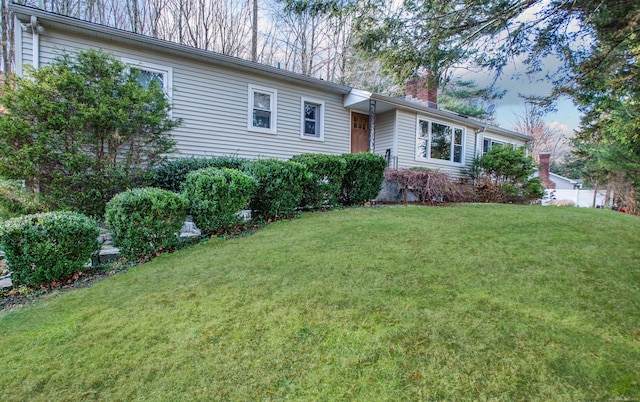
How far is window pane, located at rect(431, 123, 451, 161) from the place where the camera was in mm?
A: 12742

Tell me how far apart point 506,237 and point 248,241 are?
12.9 feet

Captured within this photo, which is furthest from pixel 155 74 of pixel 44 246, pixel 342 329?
pixel 342 329

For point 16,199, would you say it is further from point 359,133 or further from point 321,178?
point 359,133

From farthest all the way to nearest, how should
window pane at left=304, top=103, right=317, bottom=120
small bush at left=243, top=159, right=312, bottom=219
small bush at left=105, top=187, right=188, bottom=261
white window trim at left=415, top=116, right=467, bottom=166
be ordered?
white window trim at left=415, top=116, right=467, bottom=166 < window pane at left=304, top=103, right=317, bottom=120 < small bush at left=243, top=159, right=312, bottom=219 < small bush at left=105, top=187, right=188, bottom=261

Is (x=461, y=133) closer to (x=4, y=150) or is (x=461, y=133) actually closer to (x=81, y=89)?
(x=81, y=89)

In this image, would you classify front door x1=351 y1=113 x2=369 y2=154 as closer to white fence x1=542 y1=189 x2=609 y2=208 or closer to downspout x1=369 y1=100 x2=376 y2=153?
downspout x1=369 y1=100 x2=376 y2=153

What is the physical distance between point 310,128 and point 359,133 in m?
2.29

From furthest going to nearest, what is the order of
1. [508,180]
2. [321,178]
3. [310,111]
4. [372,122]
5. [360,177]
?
1. [508,180]
2. [372,122]
3. [310,111]
4. [360,177]
5. [321,178]

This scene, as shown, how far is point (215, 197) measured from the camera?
15.4ft

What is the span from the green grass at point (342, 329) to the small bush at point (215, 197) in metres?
0.81

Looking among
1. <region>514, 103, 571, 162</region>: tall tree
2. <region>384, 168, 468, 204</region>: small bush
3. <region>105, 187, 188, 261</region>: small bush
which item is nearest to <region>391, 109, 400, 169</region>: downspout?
<region>384, 168, 468, 204</region>: small bush

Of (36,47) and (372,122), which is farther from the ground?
(36,47)

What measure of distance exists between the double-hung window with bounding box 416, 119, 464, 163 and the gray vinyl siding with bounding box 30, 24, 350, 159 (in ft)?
14.8

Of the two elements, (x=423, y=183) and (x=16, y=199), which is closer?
(x=16, y=199)
